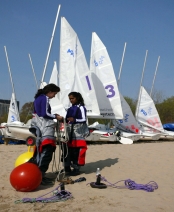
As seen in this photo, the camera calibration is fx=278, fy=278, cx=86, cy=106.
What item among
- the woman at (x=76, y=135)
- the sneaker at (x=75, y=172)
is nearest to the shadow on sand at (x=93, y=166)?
the sneaker at (x=75, y=172)

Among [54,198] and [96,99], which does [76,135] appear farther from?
[96,99]

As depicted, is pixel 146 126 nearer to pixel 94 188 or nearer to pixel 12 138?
pixel 12 138

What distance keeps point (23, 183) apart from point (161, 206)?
1812mm

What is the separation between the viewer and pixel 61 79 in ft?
38.5

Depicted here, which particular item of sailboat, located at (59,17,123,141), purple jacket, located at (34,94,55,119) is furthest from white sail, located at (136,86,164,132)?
purple jacket, located at (34,94,55,119)

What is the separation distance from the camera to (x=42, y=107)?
14.5ft

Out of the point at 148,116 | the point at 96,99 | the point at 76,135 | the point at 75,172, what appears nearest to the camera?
the point at 76,135

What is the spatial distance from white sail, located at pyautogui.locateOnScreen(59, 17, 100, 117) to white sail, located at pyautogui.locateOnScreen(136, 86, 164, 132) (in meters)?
6.00

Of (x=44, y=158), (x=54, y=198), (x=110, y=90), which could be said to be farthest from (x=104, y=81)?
(x=54, y=198)

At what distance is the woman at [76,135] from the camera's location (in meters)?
4.96

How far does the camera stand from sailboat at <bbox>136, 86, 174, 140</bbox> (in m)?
17.4

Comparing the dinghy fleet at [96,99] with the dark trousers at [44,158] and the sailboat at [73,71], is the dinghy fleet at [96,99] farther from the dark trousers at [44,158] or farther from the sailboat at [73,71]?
the dark trousers at [44,158]

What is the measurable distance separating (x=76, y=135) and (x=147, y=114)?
535 inches

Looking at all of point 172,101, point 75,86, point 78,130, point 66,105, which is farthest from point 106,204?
point 172,101
